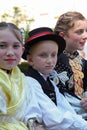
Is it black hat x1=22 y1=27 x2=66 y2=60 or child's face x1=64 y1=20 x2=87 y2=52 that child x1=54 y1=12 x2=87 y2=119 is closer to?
child's face x1=64 y1=20 x2=87 y2=52

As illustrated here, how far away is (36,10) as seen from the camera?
474 inches

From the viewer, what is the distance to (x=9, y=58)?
2623 mm

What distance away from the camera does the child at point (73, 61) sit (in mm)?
3459

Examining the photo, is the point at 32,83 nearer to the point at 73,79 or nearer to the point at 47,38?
the point at 47,38

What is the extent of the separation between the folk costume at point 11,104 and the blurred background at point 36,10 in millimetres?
8536

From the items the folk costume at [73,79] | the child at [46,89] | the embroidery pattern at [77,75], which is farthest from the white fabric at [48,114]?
the embroidery pattern at [77,75]

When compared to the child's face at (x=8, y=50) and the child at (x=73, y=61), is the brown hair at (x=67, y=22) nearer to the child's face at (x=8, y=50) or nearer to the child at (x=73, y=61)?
the child at (x=73, y=61)

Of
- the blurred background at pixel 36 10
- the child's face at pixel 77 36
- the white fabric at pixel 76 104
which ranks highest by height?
the child's face at pixel 77 36

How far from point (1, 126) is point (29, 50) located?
71 centimetres

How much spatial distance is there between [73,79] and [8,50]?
103 centimetres

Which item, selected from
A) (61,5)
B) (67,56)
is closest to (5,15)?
(61,5)

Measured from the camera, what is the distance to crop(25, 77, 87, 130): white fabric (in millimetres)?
2705

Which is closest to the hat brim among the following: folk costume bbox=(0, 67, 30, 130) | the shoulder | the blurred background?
the shoulder

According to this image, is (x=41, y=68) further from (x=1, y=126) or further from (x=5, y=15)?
(x=5, y=15)
